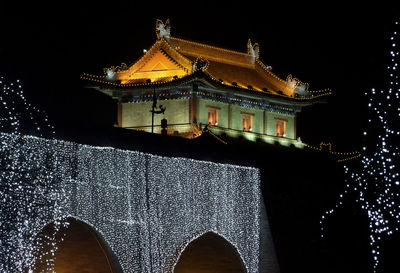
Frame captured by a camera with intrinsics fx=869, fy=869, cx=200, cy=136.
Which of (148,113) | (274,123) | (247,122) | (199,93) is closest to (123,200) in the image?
(199,93)

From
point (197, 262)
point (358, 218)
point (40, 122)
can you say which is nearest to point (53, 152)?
point (40, 122)

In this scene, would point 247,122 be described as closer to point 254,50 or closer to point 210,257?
point 254,50

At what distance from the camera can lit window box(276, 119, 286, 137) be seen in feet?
100

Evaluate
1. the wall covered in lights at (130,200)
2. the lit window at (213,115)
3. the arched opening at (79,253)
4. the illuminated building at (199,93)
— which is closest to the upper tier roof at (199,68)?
the illuminated building at (199,93)

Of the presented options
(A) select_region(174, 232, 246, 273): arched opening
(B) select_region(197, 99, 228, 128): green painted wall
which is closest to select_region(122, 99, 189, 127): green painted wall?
(B) select_region(197, 99, 228, 128): green painted wall

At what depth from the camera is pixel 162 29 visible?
29453 millimetres

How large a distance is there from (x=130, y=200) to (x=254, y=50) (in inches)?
701

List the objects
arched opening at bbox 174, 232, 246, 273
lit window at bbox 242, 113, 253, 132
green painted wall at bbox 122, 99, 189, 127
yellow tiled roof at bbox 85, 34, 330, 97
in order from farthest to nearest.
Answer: lit window at bbox 242, 113, 253, 132, yellow tiled roof at bbox 85, 34, 330, 97, green painted wall at bbox 122, 99, 189, 127, arched opening at bbox 174, 232, 246, 273

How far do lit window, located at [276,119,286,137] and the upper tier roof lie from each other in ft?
3.11

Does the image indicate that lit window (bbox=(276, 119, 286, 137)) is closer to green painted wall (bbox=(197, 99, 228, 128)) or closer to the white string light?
green painted wall (bbox=(197, 99, 228, 128))

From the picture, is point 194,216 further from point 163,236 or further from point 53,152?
point 53,152

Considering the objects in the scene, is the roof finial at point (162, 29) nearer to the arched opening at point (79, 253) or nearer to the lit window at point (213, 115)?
the lit window at point (213, 115)

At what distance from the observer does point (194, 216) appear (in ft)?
56.3

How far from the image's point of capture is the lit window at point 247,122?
29.3m
